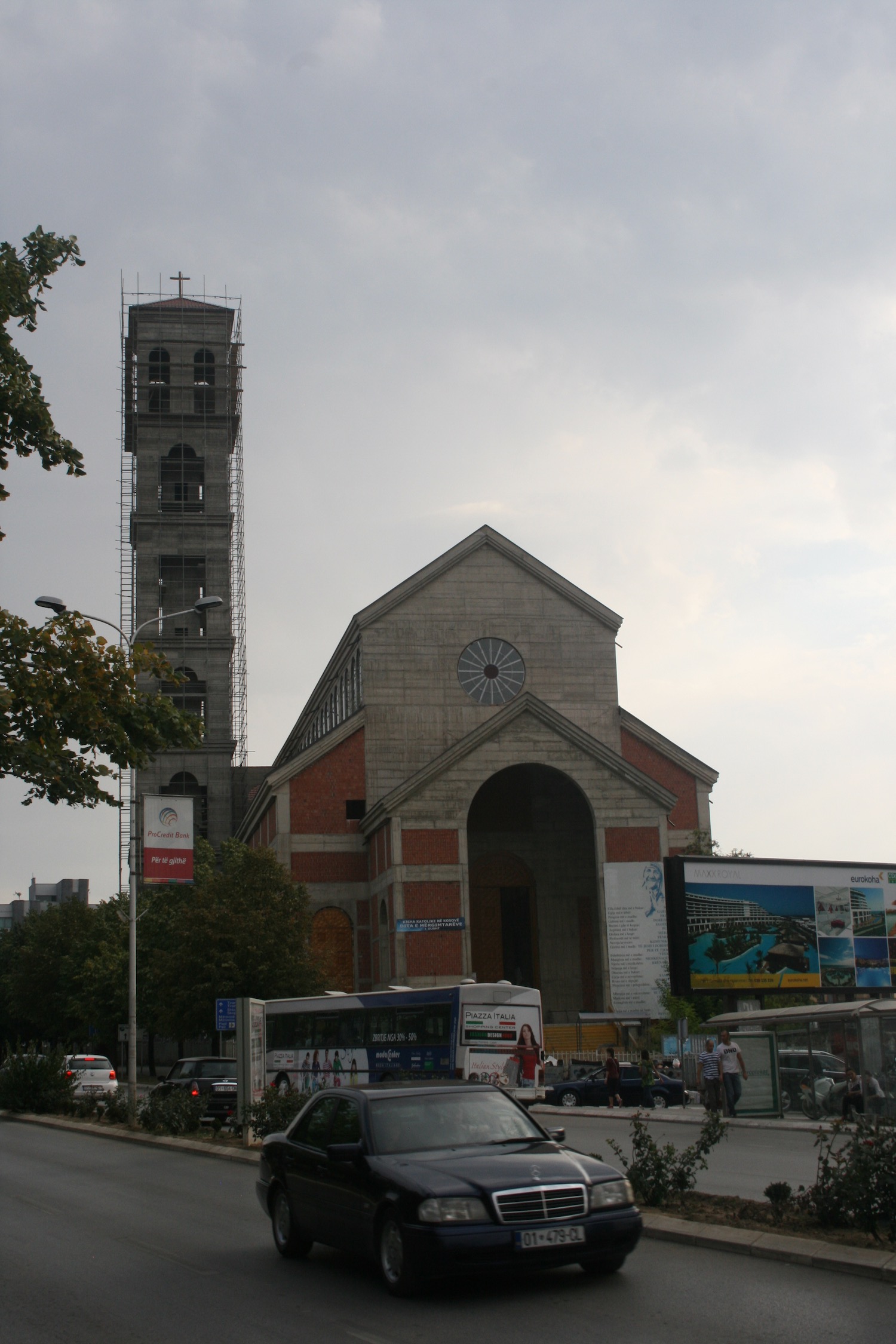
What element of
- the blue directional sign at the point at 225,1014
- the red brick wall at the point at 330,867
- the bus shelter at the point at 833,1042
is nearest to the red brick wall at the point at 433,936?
the red brick wall at the point at 330,867

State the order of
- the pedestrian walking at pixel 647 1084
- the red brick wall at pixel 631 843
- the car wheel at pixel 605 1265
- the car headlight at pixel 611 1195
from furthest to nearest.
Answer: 1. the red brick wall at pixel 631 843
2. the pedestrian walking at pixel 647 1084
3. the car wheel at pixel 605 1265
4. the car headlight at pixel 611 1195

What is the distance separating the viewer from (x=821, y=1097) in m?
25.8

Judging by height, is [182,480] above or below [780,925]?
above

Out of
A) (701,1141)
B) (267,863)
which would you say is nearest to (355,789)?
(267,863)

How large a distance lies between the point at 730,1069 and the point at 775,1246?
17206mm

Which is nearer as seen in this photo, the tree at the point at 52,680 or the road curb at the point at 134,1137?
the tree at the point at 52,680

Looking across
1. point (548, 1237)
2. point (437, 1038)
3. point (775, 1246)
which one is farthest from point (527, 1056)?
point (548, 1237)

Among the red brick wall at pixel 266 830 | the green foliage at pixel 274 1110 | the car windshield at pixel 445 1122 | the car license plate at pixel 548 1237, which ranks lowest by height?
the green foliage at pixel 274 1110

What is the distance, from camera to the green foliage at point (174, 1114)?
915 inches

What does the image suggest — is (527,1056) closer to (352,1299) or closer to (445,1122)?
(445,1122)

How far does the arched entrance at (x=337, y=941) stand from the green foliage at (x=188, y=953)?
2361 millimetres

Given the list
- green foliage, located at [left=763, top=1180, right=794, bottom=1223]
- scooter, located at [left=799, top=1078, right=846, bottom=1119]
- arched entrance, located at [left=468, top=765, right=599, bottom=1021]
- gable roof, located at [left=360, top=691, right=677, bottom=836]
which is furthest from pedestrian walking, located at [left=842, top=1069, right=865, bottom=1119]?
arched entrance, located at [left=468, top=765, right=599, bottom=1021]

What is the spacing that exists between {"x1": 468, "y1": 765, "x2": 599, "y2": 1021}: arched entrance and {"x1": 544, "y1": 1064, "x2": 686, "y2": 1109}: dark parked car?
60.4 feet

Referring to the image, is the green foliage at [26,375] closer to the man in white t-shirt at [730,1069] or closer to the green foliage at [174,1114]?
the green foliage at [174,1114]
